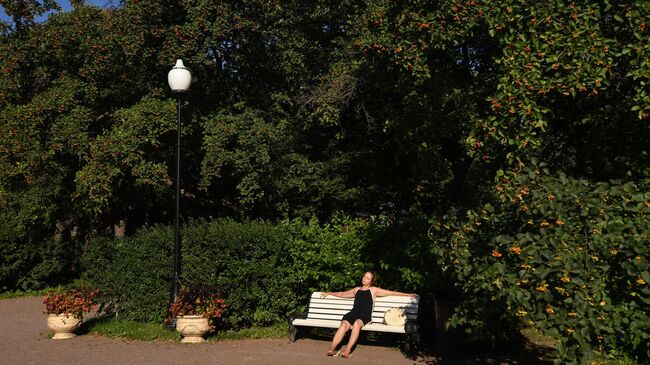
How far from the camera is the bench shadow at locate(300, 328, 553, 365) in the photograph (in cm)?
689

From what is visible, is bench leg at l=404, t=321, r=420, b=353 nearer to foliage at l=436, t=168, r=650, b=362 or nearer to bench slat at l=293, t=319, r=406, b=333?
bench slat at l=293, t=319, r=406, b=333

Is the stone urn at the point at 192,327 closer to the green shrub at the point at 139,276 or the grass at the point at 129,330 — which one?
the grass at the point at 129,330

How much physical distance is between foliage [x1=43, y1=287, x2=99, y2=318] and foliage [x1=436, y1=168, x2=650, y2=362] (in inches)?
258

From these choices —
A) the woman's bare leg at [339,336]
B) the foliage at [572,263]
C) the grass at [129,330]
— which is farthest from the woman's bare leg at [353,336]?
the foliage at [572,263]

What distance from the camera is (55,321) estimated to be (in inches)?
347

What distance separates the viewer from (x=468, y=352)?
7.16m

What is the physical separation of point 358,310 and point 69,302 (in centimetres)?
451

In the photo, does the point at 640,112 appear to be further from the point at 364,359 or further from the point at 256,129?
the point at 256,129

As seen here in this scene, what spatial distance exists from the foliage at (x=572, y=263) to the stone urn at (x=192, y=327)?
15.4 feet

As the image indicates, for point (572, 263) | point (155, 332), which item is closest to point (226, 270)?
point (155, 332)

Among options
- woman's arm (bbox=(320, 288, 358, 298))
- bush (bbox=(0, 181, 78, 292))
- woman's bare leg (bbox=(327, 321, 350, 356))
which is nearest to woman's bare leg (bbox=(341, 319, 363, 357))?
woman's bare leg (bbox=(327, 321, 350, 356))

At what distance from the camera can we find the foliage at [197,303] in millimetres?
8281

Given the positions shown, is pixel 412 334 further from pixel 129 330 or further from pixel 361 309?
pixel 129 330

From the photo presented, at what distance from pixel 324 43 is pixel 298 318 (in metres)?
10.2
